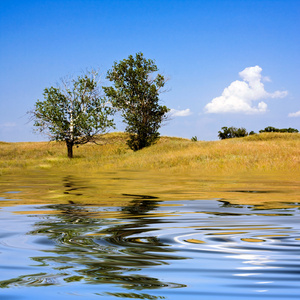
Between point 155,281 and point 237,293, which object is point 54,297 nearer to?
point 155,281

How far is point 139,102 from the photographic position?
3594 cm

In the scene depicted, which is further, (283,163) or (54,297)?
(283,163)

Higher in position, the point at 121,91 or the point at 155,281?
the point at 121,91

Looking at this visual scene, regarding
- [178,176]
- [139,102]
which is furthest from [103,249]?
[139,102]

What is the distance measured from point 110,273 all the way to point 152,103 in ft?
114

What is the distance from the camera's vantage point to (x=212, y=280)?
1701 mm

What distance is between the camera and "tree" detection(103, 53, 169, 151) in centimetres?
3562

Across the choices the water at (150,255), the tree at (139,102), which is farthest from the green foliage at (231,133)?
the water at (150,255)

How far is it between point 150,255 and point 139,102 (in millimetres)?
34133

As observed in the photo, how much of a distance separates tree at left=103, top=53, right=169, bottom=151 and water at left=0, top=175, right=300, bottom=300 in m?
31.5

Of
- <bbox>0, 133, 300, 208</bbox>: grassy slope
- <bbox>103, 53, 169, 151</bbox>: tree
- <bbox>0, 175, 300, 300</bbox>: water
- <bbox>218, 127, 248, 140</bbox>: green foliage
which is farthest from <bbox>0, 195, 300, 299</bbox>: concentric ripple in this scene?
<bbox>218, 127, 248, 140</bbox>: green foliage

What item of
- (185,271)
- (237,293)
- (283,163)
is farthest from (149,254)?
(283,163)

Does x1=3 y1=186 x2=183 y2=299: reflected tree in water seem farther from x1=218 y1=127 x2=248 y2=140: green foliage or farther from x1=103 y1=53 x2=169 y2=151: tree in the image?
x1=218 y1=127 x2=248 y2=140: green foliage

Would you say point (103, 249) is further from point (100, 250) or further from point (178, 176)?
point (178, 176)
